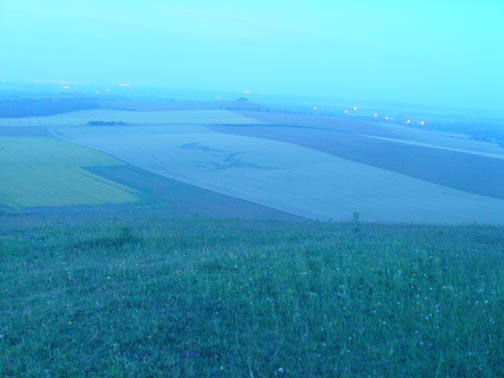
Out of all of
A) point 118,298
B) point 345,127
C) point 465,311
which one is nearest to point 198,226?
point 118,298

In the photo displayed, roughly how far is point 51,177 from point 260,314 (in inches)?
1023

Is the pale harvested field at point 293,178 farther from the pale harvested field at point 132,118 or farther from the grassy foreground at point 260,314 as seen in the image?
the grassy foreground at point 260,314

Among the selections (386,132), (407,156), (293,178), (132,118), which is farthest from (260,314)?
(132,118)

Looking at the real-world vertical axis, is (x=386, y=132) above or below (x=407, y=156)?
above

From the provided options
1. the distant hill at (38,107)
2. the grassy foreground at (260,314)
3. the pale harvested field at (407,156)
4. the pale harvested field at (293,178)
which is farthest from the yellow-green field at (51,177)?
the distant hill at (38,107)

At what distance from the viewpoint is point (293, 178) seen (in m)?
30.3

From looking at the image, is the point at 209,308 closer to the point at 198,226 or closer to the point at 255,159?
the point at 198,226

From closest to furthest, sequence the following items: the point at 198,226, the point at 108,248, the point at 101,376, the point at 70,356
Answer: the point at 101,376, the point at 70,356, the point at 108,248, the point at 198,226

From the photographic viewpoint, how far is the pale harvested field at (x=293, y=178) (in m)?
22.8

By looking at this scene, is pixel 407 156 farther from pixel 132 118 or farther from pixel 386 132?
pixel 132 118

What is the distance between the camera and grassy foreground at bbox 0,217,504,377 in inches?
169

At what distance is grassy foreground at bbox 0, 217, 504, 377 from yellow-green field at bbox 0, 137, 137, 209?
16.0m

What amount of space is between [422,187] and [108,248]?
2294cm

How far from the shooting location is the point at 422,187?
28703mm
